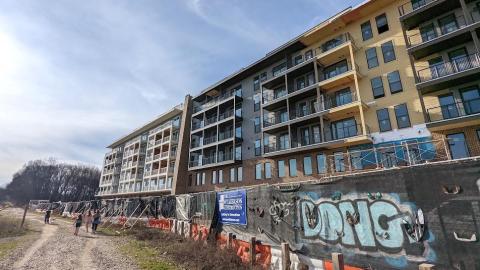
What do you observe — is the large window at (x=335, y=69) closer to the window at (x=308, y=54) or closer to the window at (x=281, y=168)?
the window at (x=308, y=54)

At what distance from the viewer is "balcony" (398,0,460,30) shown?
19.0m

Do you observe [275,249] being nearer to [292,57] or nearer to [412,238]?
[412,238]

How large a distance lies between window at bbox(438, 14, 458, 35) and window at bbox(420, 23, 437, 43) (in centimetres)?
51

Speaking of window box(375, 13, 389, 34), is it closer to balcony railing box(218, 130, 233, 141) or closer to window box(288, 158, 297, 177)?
window box(288, 158, 297, 177)

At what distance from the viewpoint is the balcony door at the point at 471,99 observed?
677 inches

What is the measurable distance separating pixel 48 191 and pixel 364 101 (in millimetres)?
136471

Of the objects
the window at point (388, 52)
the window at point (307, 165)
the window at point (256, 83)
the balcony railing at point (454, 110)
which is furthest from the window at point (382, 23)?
the window at point (256, 83)

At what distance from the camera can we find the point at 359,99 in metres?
21.9

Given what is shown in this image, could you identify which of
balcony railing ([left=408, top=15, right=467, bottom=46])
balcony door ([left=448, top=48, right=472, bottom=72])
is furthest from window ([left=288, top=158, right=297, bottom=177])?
balcony door ([left=448, top=48, right=472, bottom=72])

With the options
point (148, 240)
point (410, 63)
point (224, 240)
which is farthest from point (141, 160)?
point (410, 63)

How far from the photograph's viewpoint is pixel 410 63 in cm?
2042

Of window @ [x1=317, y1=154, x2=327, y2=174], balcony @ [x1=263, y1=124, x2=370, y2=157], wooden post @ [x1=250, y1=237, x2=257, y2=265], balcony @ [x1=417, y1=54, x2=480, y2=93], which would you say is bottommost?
wooden post @ [x1=250, y1=237, x2=257, y2=265]

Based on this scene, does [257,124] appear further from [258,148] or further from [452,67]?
[452,67]

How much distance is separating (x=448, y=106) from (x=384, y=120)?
14.0 ft
